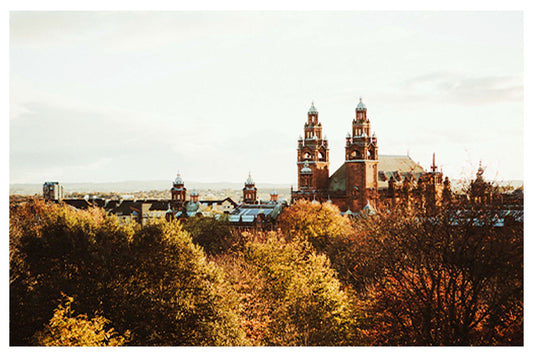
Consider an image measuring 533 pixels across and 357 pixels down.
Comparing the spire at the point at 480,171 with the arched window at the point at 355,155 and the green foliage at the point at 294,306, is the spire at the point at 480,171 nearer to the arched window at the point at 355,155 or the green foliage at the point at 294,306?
the green foliage at the point at 294,306

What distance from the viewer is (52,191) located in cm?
1688

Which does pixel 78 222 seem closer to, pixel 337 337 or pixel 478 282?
pixel 337 337

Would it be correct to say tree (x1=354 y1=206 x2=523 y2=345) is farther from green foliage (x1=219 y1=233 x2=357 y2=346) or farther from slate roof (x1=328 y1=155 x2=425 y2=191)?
slate roof (x1=328 y1=155 x2=425 y2=191)

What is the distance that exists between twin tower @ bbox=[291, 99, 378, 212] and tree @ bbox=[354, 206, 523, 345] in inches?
1368

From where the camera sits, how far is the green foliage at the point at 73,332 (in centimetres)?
1159

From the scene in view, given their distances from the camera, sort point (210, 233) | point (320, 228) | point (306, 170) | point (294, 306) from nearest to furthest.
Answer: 1. point (294, 306)
2. point (320, 228)
3. point (210, 233)
4. point (306, 170)

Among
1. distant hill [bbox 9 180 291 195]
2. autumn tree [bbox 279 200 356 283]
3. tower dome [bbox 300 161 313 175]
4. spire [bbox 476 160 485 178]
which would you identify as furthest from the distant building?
tower dome [bbox 300 161 313 175]

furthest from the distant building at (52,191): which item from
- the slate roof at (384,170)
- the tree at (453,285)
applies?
the slate roof at (384,170)

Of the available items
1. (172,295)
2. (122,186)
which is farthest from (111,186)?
(172,295)

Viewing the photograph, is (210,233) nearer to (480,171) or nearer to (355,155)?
(355,155)

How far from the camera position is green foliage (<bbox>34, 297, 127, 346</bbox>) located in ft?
38.0

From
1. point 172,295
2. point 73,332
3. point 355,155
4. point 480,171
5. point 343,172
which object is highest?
point 355,155

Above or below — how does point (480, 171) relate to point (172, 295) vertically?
above

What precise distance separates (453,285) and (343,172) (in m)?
42.2
